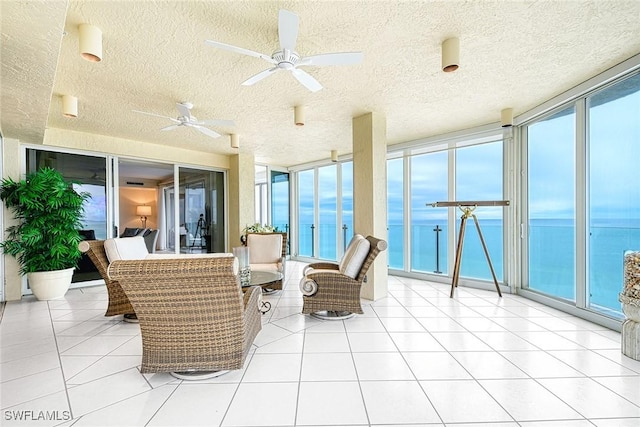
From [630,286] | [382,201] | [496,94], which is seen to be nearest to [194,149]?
[382,201]

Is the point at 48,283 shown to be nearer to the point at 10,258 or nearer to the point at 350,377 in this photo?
A: the point at 10,258

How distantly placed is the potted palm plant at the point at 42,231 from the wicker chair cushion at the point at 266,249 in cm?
256

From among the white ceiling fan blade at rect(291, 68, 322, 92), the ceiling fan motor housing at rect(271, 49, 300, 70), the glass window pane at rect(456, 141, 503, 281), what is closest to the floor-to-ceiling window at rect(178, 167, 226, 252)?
the white ceiling fan blade at rect(291, 68, 322, 92)

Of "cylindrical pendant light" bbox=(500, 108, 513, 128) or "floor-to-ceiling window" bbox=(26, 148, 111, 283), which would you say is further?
"floor-to-ceiling window" bbox=(26, 148, 111, 283)

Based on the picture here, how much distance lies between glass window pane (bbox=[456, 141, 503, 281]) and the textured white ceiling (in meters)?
0.73

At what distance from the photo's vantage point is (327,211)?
7281 millimetres

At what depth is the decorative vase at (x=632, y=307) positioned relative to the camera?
2293 mm

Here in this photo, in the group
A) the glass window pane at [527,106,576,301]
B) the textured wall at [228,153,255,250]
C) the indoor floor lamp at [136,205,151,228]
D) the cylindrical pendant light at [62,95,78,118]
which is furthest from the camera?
the textured wall at [228,153,255,250]

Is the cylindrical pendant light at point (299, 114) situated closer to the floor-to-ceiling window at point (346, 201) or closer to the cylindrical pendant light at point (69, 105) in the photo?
the cylindrical pendant light at point (69, 105)

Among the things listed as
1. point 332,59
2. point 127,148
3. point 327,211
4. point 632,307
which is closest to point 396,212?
point 327,211

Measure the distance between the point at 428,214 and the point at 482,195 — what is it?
98 centimetres

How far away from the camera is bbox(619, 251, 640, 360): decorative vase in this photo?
2.29 metres

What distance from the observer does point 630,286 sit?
7.83 feet

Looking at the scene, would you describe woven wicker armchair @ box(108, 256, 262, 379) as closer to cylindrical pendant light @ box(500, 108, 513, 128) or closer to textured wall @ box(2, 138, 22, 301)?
textured wall @ box(2, 138, 22, 301)
